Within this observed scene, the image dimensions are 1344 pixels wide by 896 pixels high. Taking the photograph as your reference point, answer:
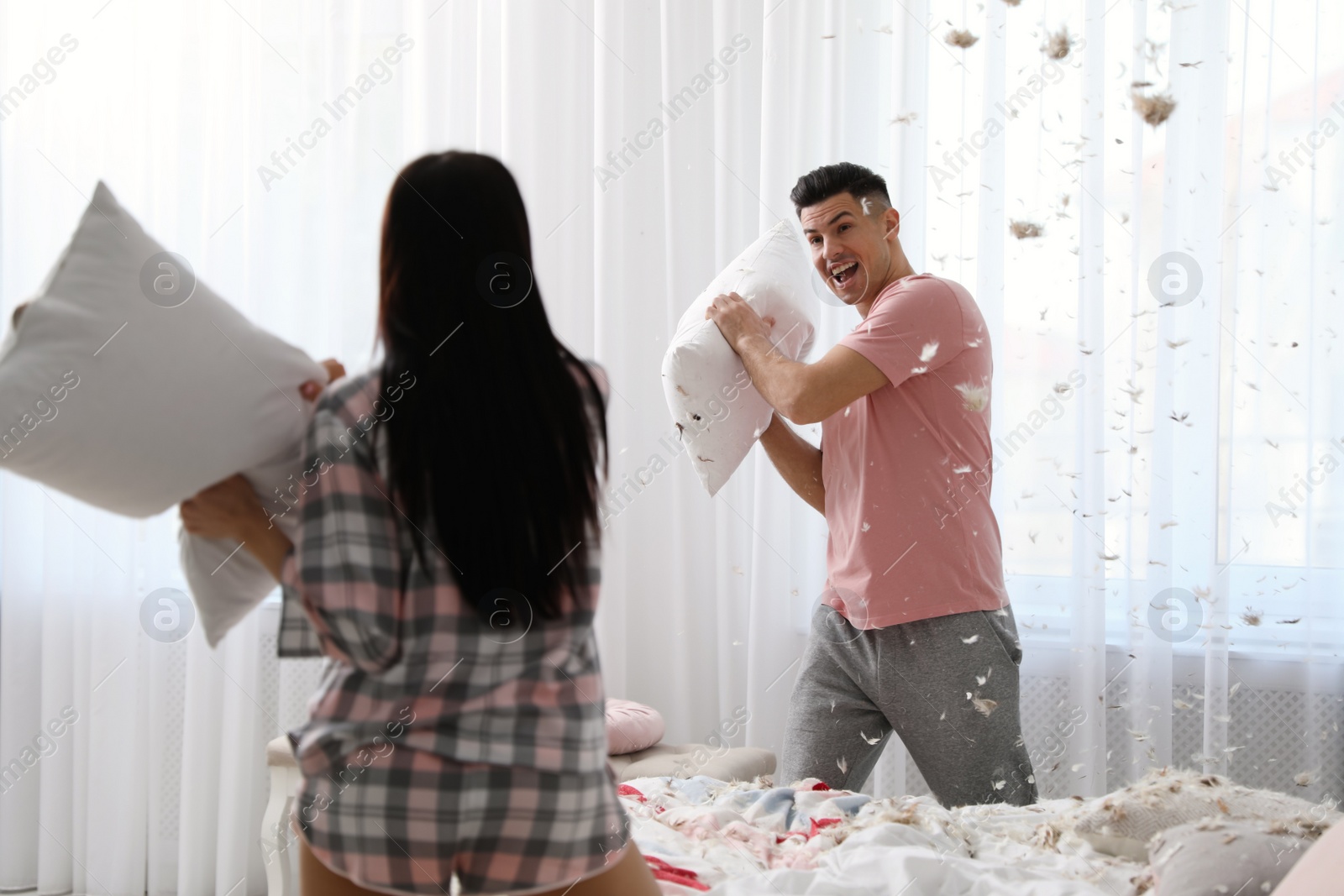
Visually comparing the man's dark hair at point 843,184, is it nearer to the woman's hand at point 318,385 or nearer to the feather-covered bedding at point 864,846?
the feather-covered bedding at point 864,846

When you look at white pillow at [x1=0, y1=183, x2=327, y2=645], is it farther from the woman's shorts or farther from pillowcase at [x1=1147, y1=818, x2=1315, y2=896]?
pillowcase at [x1=1147, y1=818, x2=1315, y2=896]

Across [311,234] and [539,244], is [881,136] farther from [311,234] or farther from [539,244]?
[311,234]

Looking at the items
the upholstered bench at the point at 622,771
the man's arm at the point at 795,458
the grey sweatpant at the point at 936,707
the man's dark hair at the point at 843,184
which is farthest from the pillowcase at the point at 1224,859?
the man's dark hair at the point at 843,184

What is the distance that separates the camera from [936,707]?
166cm

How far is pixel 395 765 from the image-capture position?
792mm

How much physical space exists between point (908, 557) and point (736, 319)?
0.48 metres

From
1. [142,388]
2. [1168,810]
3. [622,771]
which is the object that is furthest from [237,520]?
[622,771]

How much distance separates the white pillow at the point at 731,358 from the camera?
1.67m

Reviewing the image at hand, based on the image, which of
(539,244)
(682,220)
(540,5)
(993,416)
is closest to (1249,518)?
(993,416)

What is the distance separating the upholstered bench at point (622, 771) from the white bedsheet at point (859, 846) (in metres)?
0.43

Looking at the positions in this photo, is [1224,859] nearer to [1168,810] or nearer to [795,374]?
[1168,810]

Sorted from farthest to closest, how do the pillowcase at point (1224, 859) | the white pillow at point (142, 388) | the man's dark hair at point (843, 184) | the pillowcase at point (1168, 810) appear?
the man's dark hair at point (843, 184) → the pillowcase at point (1168, 810) → the pillowcase at point (1224, 859) → the white pillow at point (142, 388)

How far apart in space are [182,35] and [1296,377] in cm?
287

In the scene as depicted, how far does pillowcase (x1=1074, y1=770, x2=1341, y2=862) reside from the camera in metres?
1.29
